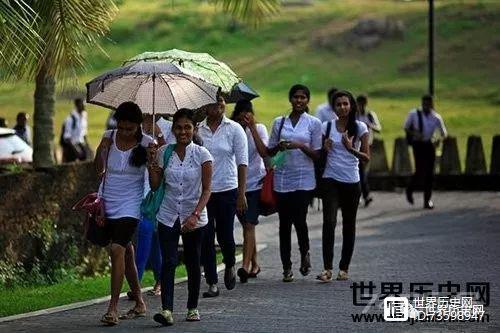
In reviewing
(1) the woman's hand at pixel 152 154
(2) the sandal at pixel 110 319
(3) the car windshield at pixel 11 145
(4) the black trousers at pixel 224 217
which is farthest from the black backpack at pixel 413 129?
(2) the sandal at pixel 110 319

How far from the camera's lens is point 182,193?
1233cm

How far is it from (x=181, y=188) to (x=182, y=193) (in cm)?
4

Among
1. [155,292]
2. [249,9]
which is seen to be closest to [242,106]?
[155,292]

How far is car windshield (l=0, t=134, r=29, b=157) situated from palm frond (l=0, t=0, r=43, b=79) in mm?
9258

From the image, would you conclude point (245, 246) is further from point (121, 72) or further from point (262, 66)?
point (262, 66)

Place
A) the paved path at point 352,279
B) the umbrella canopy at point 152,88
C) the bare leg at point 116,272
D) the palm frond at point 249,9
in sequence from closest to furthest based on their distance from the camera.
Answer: the paved path at point 352,279, the bare leg at point 116,272, the umbrella canopy at point 152,88, the palm frond at point 249,9

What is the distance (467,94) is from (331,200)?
166ft

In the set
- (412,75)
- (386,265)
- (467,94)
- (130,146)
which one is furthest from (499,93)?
(130,146)

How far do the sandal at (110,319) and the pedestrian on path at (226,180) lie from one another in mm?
1818

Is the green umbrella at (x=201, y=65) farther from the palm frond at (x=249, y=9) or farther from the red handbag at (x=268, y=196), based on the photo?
the palm frond at (x=249, y=9)

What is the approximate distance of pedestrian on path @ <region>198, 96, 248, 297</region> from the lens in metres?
14.1

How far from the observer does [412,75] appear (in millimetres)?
70188

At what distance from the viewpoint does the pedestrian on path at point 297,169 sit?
1525cm

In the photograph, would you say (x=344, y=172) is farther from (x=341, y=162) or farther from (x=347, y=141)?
(x=347, y=141)
